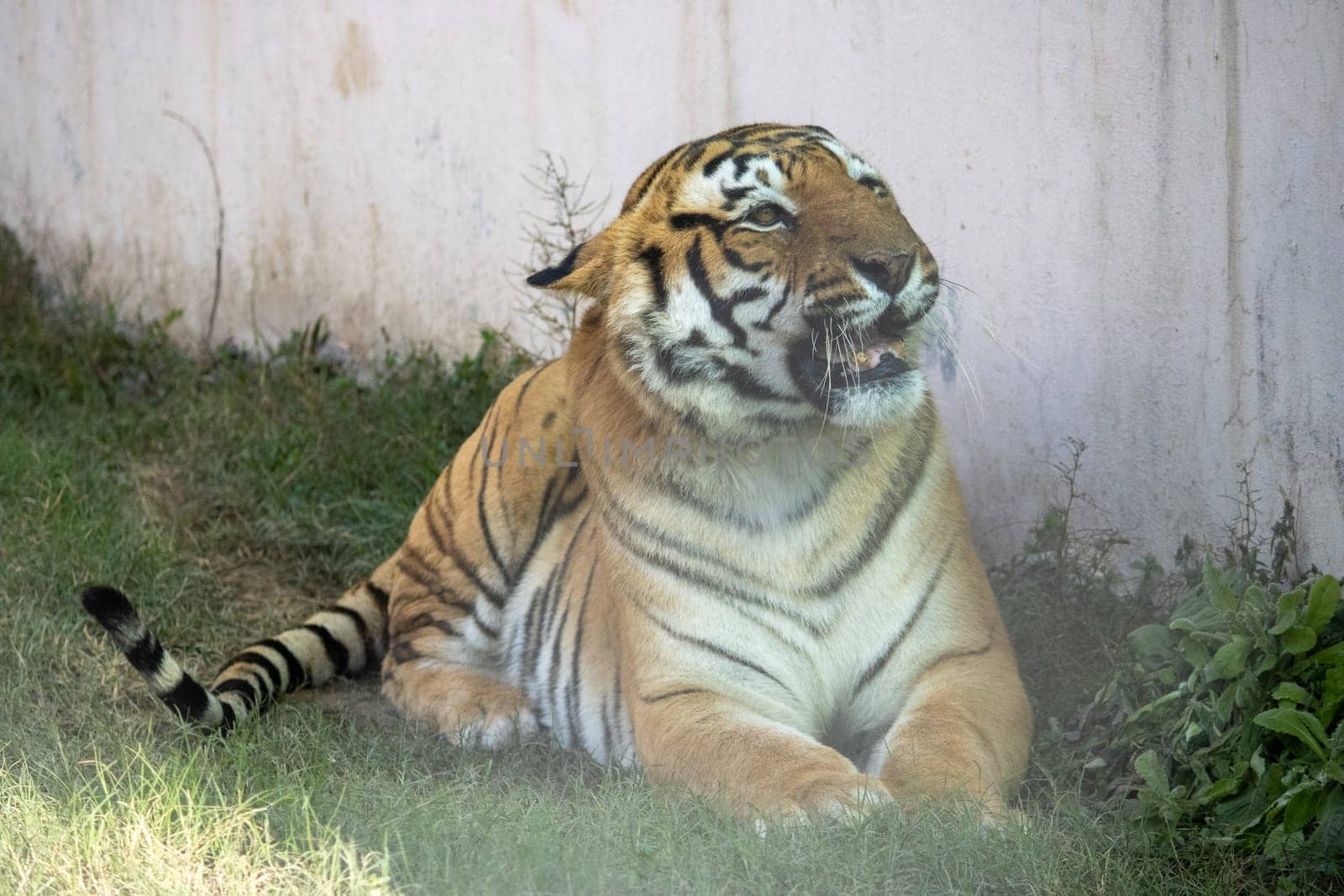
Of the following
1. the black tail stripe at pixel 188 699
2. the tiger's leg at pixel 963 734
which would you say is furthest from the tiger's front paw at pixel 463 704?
the tiger's leg at pixel 963 734

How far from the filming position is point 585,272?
278 cm

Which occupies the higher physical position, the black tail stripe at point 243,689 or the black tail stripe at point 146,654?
the black tail stripe at point 146,654

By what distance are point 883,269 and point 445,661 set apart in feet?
5.13

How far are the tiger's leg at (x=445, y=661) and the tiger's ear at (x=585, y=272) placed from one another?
1.00m

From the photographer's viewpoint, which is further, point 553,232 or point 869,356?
point 553,232

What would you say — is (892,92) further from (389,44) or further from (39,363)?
(39,363)

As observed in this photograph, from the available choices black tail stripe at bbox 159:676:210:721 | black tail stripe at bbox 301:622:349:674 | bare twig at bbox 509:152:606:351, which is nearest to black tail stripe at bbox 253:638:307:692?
black tail stripe at bbox 301:622:349:674

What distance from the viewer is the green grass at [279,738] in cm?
218

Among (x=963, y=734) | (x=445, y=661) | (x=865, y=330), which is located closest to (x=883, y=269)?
(x=865, y=330)

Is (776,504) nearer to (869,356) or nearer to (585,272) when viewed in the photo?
(869,356)

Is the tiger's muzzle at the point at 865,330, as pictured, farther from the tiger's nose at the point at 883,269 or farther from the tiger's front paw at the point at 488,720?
the tiger's front paw at the point at 488,720

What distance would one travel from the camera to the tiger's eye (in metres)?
2.63

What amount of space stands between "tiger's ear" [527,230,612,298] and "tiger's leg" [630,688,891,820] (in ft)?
2.54

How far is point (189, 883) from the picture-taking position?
6.97 feet
